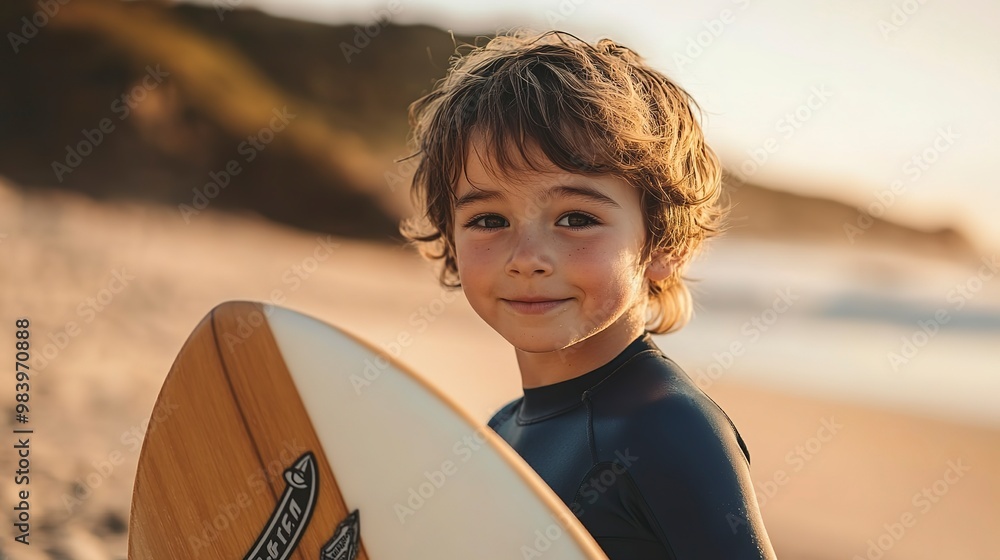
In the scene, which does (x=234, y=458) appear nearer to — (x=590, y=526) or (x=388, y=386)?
(x=388, y=386)

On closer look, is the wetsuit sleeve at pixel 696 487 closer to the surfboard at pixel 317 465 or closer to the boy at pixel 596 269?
the boy at pixel 596 269

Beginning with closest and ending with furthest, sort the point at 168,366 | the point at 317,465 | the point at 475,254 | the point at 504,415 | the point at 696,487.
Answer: the point at 696,487 < the point at 317,465 < the point at 475,254 < the point at 504,415 < the point at 168,366

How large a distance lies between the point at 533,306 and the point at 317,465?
1.50 ft

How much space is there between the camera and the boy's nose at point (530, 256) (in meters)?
1.56

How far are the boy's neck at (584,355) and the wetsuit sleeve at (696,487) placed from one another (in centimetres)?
28

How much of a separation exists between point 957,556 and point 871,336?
666cm

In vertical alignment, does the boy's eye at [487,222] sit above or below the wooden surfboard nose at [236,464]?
above

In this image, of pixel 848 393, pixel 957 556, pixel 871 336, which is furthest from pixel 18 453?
pixel 871 336

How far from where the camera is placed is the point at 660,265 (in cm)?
179

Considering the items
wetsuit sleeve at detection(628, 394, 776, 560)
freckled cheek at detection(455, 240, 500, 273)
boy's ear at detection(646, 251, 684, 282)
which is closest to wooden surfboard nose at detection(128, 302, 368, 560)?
freckled cheek at detection(455, 240, 500, 273)

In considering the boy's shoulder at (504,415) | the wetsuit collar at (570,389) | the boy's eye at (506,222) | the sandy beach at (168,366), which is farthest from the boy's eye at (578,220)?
the sandy beach at (168,366)

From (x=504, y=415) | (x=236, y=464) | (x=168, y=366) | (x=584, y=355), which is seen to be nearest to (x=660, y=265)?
(x=584, y=355)

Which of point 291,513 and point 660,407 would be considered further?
point 291,513

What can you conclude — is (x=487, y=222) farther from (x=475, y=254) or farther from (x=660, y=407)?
(x=660, y=407)
